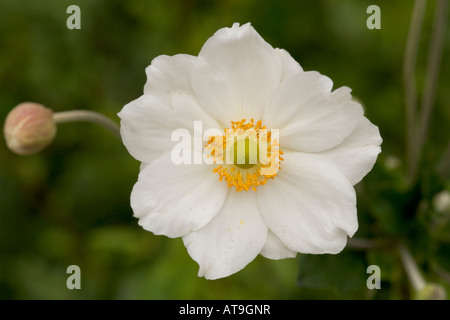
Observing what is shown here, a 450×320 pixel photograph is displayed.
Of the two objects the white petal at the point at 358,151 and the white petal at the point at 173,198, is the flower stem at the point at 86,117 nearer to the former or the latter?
the white petal at the point at 173,198

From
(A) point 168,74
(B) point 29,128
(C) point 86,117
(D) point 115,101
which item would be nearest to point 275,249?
(A) point 168,74

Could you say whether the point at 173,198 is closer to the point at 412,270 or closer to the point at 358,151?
the point at 358,151

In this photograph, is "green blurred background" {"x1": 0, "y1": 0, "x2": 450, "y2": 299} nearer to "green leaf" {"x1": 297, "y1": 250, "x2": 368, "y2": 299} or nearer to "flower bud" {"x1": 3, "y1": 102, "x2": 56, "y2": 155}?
"green leaf" {"x1": 297, "y1": 250, "x2": 368, "y2": 299}

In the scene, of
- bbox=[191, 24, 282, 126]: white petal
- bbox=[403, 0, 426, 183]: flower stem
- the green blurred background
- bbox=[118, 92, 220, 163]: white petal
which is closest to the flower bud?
bbox=[118, 92, 220, 163]: white petal

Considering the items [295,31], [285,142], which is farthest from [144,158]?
[295,31]

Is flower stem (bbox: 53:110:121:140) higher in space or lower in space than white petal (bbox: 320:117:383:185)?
higher

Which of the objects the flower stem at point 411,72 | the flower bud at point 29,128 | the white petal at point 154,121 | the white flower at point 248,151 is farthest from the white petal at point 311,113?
the flower bud at point 29,128

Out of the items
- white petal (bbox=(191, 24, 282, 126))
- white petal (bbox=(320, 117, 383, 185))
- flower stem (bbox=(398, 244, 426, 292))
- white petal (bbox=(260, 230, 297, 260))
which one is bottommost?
flower stem (bbox=(398, 244, 426, 292))

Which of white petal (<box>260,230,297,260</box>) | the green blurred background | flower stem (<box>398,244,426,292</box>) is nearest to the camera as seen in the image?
white petal (<box>260,230,297,260</box>)
